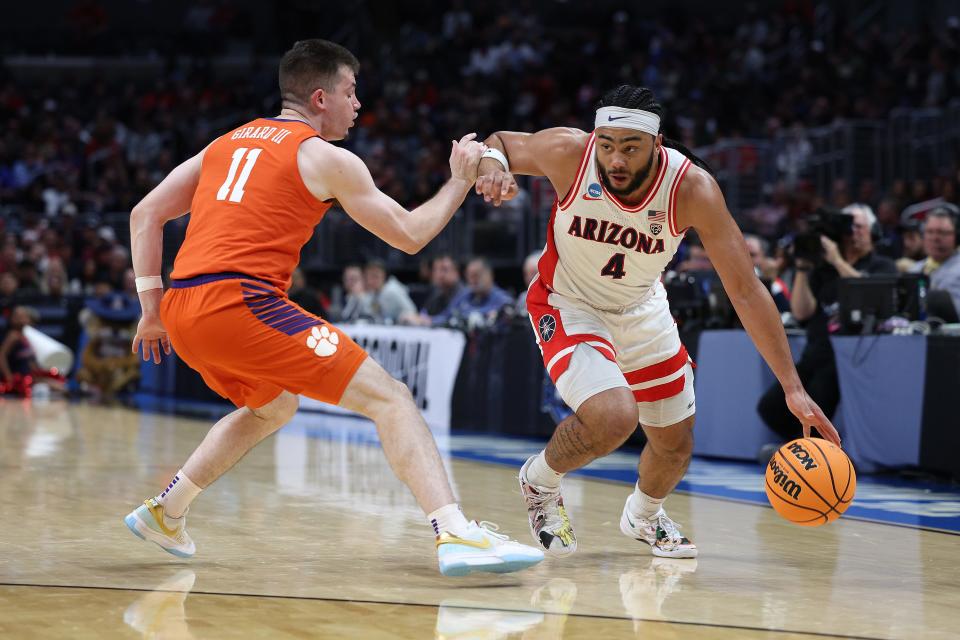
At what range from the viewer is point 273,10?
29.1 m

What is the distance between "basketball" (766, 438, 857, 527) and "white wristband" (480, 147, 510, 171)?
1579mm

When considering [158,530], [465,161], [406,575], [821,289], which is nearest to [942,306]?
[821,289]

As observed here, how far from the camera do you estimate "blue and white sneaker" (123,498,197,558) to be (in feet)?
16.7

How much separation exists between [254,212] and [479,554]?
146 cm

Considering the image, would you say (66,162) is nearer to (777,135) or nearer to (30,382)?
(30,382)

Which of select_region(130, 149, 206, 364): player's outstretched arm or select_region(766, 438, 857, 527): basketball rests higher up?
select_region(130, 149, 206, 364): player's outstretched arm

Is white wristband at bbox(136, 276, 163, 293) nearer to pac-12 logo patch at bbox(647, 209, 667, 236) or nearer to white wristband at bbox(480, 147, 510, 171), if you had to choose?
white wristband at bbox(480, 147, 510, 171)

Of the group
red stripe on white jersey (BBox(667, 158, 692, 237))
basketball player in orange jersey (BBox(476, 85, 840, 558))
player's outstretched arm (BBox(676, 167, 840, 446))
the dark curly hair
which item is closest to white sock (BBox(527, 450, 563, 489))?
basketball player in orange jersey (BBox(476, 85, 840, 558))

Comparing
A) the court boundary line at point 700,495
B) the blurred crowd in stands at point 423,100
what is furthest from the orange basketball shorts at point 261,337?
the blurred crowd in stands at point 423,100

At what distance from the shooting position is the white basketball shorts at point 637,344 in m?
5.34

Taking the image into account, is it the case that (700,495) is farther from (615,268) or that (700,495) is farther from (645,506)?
(615,268)

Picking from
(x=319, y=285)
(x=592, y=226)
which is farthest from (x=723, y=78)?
(x=592, y=226)

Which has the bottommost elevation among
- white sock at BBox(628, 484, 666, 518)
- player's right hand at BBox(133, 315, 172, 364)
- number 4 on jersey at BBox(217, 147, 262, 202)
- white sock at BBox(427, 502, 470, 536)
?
white sock at BBox(628, 484, 666, 518)

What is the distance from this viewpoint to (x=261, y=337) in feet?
15.0
